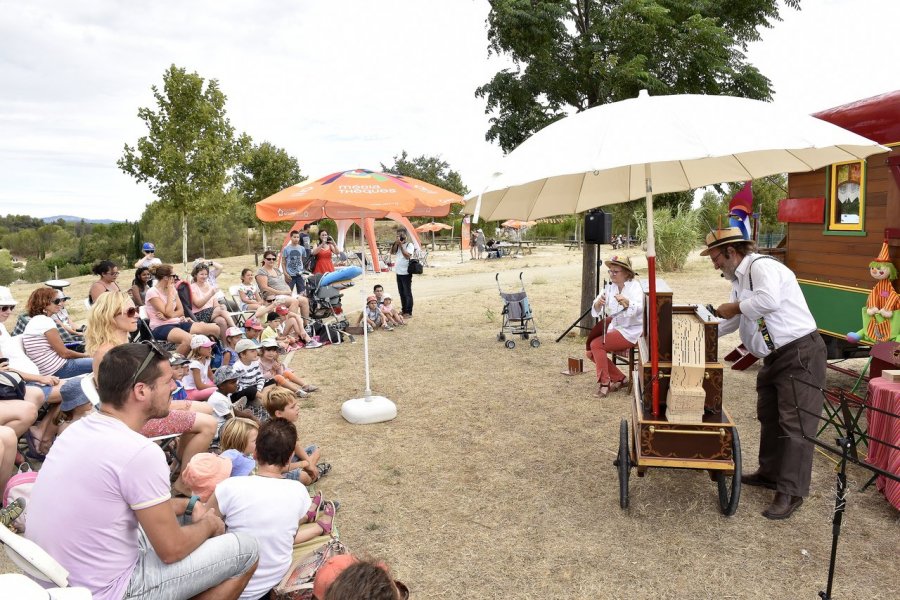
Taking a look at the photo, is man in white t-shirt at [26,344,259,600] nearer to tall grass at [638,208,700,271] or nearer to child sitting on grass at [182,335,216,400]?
child sitting on grass at [182,335,216,400]

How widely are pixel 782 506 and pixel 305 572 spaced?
3.11 meters

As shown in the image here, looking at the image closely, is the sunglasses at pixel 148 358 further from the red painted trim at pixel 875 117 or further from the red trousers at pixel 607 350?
the red painted trim at pixel 875 117

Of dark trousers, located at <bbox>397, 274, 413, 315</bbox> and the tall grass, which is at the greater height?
the tall grass

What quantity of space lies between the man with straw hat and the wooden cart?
13.2 inches

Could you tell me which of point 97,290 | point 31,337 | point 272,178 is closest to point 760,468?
point 31,337

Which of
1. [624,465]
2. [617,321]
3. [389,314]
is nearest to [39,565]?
[624,465]

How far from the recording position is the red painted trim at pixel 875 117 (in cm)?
561

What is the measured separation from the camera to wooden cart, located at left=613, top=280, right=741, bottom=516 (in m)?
3.60

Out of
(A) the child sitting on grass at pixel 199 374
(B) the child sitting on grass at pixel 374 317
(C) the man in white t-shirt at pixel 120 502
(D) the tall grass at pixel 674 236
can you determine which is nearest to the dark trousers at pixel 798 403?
(C) the man in white t-shirt at pixel 120 502

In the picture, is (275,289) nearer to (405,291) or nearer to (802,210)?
(405,291)

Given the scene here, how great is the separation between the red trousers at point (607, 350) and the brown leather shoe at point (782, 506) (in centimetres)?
265

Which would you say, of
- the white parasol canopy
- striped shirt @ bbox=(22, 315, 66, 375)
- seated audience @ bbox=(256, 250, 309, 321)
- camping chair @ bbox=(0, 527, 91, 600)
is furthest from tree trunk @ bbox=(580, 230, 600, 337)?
camping chair @ bbox=(0, 527, 91, 600)

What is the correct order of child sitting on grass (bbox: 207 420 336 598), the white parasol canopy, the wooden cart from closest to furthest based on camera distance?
child sitting on grass (bbox: 207 420 336 598), the white parasol canopy, the wooden cart

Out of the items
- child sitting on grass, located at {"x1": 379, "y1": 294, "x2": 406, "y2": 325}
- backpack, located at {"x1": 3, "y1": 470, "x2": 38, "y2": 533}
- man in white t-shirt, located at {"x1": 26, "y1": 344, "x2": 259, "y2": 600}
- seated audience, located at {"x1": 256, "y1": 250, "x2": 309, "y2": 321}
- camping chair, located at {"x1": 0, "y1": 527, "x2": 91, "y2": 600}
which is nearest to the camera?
camping chair, located at {"x1": 0, "y1": 527, "x2": 91, "y2": 600}
